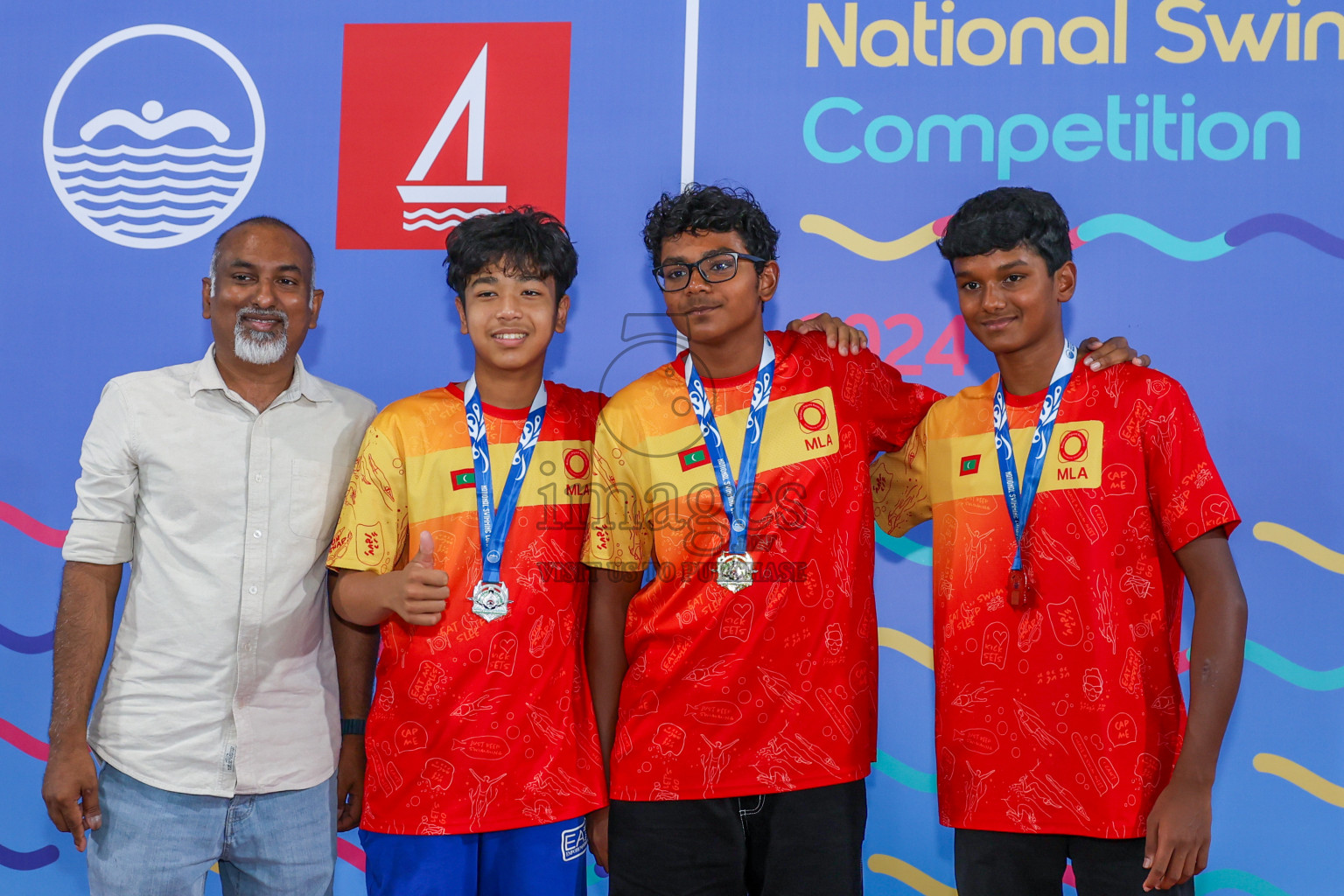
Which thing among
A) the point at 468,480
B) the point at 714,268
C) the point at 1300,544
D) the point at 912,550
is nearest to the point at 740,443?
the point at 714,268

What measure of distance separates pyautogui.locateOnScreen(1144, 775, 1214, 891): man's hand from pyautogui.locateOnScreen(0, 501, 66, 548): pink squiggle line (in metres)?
3.23

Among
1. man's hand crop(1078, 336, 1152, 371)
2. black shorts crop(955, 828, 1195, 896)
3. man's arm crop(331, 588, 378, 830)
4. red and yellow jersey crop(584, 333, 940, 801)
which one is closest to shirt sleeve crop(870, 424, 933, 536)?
red and yellow jersey crop(584, 333, 940, 801)

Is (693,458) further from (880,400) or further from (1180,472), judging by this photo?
(1180,472)

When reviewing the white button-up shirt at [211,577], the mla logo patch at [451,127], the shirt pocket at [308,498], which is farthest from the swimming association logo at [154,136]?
the shirt pocket at [308,498]

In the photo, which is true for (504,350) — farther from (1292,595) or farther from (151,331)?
(1292,595)

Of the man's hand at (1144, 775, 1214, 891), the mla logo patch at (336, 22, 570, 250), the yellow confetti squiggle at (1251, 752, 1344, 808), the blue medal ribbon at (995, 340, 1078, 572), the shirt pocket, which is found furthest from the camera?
the mla logo patch at (336, 22, 570, 250)

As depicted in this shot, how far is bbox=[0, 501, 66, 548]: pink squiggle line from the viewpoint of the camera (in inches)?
127

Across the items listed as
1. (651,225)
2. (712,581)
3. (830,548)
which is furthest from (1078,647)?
(651,225)

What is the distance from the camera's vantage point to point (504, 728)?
2113mm

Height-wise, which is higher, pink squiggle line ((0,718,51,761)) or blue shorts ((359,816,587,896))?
blue shorts ((359,816,587,896))

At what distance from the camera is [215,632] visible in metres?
2.33

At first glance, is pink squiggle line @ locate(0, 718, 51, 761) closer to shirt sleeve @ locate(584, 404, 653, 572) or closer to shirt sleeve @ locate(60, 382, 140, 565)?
shirt sleeve @ locate(60, 382, 140, 565)

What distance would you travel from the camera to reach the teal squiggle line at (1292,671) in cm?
284

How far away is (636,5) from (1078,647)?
7.49 feet
